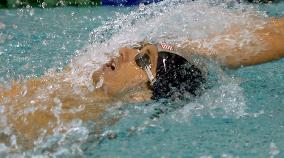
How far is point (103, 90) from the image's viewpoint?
203 cm

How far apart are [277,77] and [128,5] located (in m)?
2.25

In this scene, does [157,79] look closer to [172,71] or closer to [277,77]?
[172,71]

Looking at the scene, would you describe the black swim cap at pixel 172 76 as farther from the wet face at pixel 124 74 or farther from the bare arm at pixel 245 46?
the bare arm at pixel 245 46

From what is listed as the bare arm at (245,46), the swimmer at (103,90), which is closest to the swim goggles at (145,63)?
the swimmer at (103,90)

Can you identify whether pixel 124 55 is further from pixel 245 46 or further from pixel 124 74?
pixel 245 46

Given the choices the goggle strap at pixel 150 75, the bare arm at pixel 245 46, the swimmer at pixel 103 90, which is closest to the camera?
the swimmer at pixel 103 90

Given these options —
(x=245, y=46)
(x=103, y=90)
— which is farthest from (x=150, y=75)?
(x=245, y=46)

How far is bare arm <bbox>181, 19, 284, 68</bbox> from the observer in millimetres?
2328

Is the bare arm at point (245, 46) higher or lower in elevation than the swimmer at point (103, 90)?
higher

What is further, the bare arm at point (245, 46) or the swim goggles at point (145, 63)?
the bare arm at point (245, 46)

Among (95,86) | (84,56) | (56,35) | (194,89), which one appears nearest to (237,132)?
(194,89)

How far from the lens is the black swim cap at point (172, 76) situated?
202 cm

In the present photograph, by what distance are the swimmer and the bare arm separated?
0.17 m

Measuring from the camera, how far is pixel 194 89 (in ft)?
6.84
